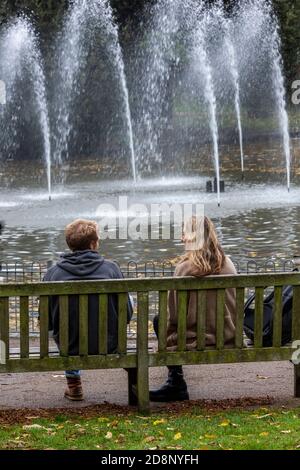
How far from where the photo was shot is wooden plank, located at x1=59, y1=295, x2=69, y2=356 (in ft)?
21.9

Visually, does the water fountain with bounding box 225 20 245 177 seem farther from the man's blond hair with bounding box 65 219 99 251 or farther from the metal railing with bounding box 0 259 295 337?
the man's blond hair with bounding box 65 219 99 251

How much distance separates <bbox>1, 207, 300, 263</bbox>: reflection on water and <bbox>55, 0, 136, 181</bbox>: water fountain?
783 inches

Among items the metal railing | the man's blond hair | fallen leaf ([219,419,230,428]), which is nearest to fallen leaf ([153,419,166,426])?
fallen leaf ([219,419,230,428])

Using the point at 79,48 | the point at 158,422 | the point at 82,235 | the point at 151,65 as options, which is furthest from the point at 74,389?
the point at 151,65

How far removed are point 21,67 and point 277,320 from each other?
30.9 metres

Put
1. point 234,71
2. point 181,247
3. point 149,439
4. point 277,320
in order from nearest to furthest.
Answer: point 149,439 → point 277,320 → point 181,247 → point 234,71

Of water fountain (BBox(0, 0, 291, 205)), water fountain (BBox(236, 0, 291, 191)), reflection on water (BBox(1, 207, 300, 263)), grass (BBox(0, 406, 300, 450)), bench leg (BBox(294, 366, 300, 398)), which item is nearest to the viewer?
grass (BBox(0, 406, 300, 450))

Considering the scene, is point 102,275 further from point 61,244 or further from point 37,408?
point 61,244

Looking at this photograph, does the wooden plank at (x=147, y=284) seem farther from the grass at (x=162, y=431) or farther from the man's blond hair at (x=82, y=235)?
the grass at (x=162, y=431)

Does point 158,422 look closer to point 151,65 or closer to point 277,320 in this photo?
point 277,320

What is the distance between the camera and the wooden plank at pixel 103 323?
673 centimetres

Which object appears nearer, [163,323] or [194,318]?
[163,323]

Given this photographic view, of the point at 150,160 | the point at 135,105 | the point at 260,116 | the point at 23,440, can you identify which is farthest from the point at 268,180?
the point at 23,440

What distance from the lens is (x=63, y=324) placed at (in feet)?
22.0
